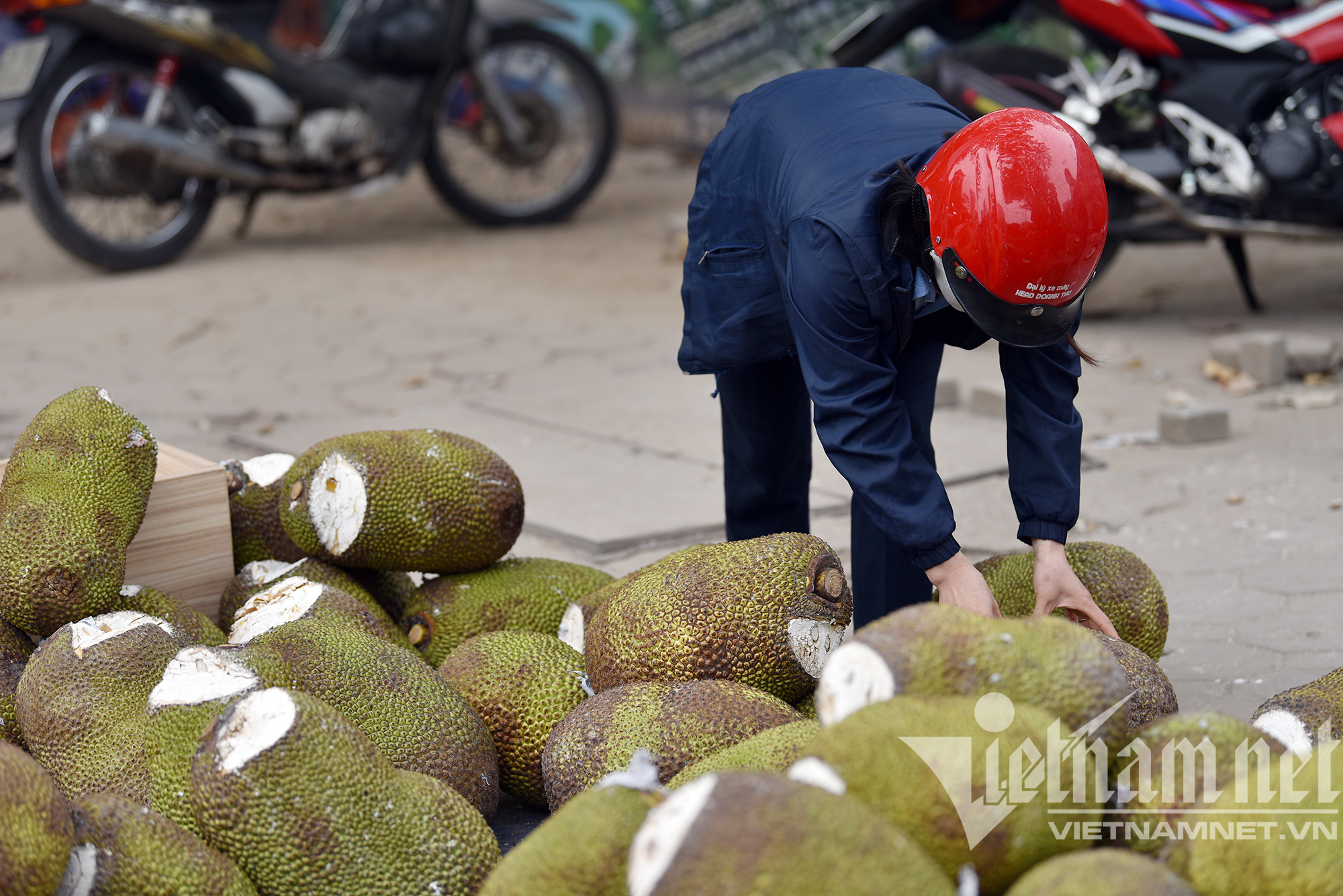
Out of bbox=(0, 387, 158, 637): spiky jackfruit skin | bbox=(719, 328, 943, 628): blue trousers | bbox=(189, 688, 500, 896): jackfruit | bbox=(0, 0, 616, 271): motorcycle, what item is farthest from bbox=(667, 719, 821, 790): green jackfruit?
bbox=(0, 0, 616, 271): motorcycle

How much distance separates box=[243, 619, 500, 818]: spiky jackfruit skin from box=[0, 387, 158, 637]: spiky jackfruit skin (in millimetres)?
246

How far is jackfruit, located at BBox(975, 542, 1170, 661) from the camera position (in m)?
1.87

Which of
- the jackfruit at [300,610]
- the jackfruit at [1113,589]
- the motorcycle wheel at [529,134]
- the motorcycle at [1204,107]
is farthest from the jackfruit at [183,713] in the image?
the motorcycle wheel at [529,134]

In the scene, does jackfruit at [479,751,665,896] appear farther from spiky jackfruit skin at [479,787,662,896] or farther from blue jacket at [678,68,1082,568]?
blue jacket at [678,68,1082,568]

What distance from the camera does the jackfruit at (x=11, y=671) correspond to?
165cm

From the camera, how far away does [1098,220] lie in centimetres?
154

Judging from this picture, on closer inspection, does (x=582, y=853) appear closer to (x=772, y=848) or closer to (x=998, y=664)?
(x=772, y=848)

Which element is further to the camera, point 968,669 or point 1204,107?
point 1204,107

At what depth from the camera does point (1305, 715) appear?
146 cm

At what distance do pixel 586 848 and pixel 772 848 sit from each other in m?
0.20

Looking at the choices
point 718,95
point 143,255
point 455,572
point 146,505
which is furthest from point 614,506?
point 718,95

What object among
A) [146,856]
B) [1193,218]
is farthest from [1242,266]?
[146,856]

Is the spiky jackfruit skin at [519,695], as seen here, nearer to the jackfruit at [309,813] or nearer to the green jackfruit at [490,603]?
the green jackfruit at [490,603]

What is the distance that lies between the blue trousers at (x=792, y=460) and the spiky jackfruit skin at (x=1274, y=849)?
957 millimetres
